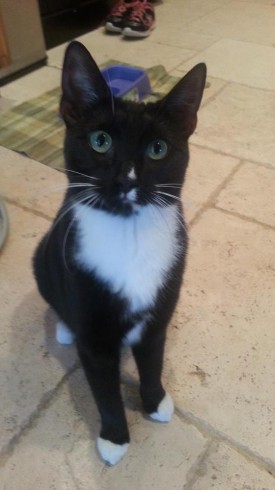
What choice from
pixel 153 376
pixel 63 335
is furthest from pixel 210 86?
pixel 153 376

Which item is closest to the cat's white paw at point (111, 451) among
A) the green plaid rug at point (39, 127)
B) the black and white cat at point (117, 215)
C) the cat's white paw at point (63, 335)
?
the black and white cat at point (117, 215)

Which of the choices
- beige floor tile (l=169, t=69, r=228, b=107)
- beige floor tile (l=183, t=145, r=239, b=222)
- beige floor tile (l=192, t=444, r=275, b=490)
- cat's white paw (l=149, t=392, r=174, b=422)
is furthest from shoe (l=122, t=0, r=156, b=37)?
beige floor tile (l=192, t=444, r=275, b=490)

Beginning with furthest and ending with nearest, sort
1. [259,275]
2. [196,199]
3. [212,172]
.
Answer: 1. [212,172]
2. [196,199]
3. [259,275]

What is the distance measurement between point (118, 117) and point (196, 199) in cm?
93

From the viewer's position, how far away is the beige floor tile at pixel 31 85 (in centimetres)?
232

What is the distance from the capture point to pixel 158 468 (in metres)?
0.99

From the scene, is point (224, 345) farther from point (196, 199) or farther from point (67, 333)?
point (196, 199)

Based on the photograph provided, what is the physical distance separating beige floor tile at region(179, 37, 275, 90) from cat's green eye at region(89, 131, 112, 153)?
1895 millimetres

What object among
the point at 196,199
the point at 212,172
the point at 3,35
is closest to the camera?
the point at 196,199

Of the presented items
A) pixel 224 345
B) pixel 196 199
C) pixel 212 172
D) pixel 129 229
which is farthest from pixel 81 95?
pixel 212 172

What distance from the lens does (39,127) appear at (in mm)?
2074

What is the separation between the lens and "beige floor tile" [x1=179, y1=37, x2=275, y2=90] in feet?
8.18

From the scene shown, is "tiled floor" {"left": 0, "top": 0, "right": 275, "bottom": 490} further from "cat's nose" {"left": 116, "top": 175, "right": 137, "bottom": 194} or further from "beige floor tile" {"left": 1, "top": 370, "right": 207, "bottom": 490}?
"cat's nose" {"left": 116, "top": 175, "right": 137, "bottom": 194}

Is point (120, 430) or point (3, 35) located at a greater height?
point (3, 35)
